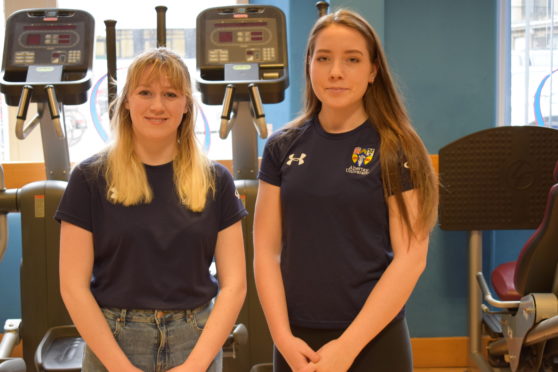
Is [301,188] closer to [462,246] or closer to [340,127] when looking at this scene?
[340,127]

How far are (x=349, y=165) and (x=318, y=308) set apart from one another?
34 centimetres

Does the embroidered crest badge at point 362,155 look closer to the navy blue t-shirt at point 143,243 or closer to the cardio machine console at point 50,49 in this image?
the navy blue t-shirt at point 143,243

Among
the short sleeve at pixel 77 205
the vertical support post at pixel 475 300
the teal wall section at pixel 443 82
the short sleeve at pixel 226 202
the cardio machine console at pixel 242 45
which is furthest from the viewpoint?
the teal wall section at pixel 443 82

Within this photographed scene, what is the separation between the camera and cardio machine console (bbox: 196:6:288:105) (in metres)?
2.88

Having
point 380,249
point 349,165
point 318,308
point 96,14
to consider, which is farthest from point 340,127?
point 96,14

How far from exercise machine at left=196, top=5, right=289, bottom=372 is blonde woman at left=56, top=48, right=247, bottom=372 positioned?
3.63 feet

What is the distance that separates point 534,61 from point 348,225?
8.82 ft

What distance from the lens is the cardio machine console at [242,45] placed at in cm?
288

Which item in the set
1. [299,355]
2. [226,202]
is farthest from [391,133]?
[299,355]

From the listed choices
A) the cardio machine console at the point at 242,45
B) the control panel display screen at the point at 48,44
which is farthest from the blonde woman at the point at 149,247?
the control panel display screen at the point at 48,44

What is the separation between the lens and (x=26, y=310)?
2.81 metres

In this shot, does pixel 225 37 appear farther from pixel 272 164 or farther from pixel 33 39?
pixel 272 164

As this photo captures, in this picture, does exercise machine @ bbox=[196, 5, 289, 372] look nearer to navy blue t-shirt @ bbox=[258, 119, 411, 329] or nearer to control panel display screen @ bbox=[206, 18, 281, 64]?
control panel display screen @ bbox=[206, 18, 281, 64]

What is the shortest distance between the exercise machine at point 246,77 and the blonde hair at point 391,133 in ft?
3.79
